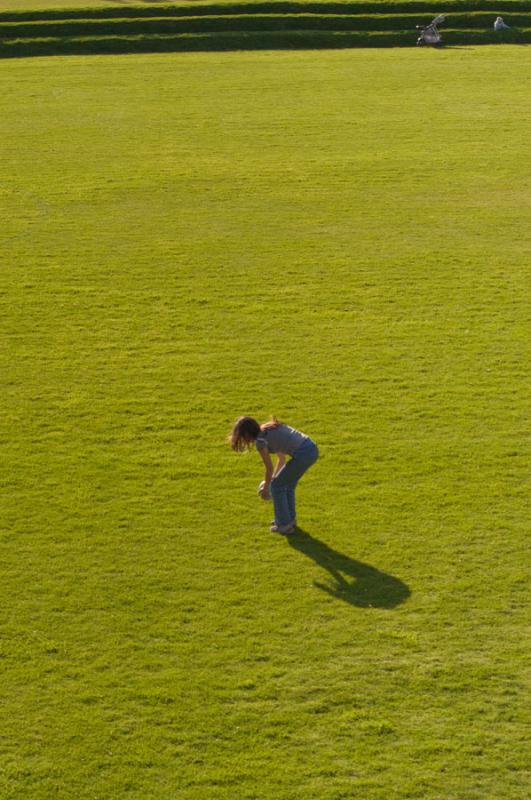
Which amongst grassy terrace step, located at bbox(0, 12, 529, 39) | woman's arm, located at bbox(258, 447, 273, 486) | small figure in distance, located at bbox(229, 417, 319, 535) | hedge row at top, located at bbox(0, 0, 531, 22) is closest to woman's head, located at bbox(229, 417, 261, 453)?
small figure in distance, located at bbox(229, 417, 319, 535)

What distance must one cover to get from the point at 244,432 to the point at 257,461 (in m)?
3.26

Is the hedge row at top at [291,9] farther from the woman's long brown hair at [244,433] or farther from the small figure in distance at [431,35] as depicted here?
the woman's long brown hair at [244,433]

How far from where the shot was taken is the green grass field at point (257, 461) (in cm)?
1138

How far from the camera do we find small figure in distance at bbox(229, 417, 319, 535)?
13.3 m

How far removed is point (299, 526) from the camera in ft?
48.8

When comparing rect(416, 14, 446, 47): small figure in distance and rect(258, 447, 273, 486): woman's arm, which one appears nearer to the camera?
rect(258, 447, 273, 486): woman's arm

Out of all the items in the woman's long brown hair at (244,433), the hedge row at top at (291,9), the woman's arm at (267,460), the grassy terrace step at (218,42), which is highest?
the hedge row at top at (291,9)

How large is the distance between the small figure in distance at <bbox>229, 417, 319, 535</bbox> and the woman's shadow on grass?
675 mm

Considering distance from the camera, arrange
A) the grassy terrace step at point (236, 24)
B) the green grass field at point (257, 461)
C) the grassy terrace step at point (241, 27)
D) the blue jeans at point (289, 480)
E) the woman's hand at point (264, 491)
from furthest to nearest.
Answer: the grassy terrace step at point (236, 24) → the grassy terrace step at point (241, 27) → the woman's hand at point (264, 491) → the blue jeans at point (289, 480) → the green grass field at point (257, 461)

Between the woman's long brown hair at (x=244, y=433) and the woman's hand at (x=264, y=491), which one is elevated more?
the woman's long brown hair at (x=244, y=433)

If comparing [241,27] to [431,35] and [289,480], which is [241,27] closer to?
[431,35]

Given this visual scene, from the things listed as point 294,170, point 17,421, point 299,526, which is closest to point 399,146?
point 294,170

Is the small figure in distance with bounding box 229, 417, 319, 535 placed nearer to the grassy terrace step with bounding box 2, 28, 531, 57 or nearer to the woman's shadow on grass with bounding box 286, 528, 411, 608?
the woman's shadow on grass with bounding box 286, 528, 411, 608

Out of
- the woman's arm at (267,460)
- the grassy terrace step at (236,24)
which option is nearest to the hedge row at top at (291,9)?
the grassy terrace step at (236,24)
